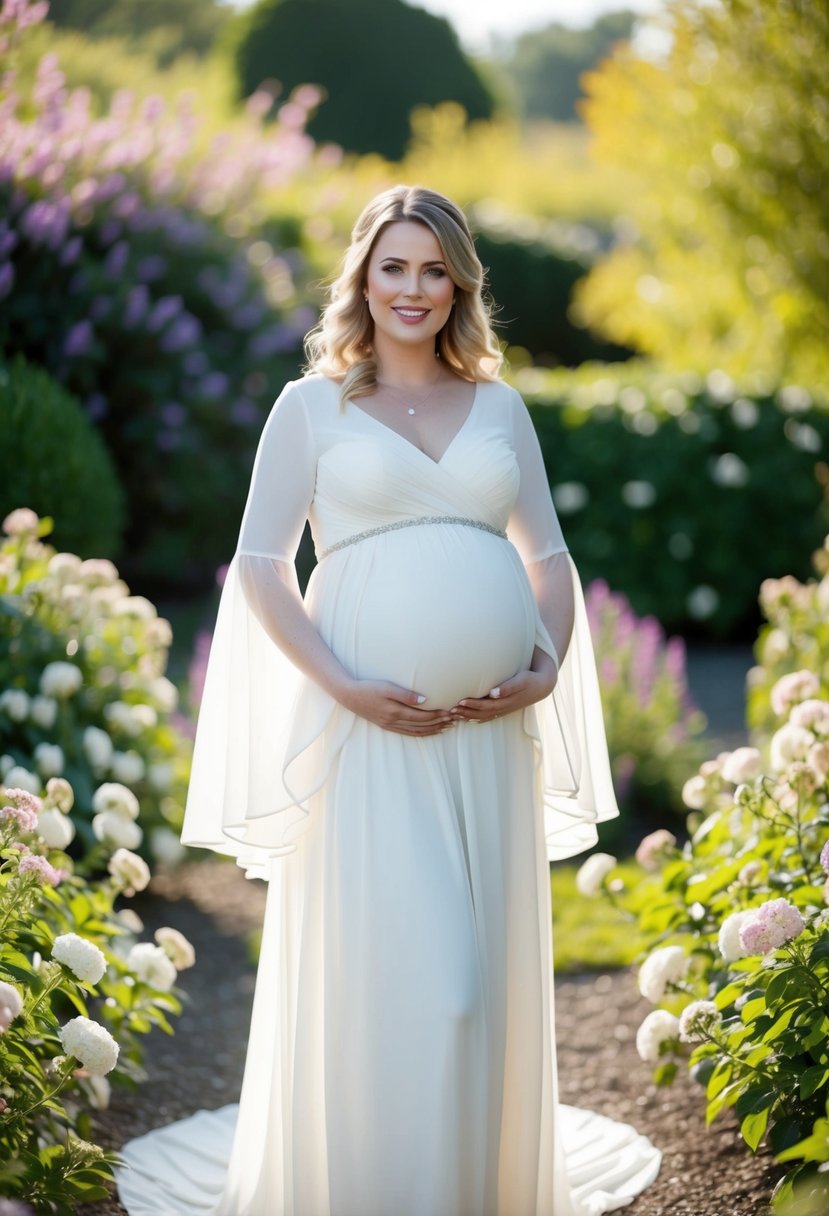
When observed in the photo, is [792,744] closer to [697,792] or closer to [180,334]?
[697,792]

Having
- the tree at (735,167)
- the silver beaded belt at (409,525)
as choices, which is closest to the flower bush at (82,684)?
the silver beaded belt at (409,525)

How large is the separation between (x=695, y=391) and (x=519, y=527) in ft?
21.5

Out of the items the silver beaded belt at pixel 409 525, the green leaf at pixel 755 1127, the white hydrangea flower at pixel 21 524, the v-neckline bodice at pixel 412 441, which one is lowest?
the white hydrangea flower at pixel 21 524

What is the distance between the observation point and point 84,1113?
343cm

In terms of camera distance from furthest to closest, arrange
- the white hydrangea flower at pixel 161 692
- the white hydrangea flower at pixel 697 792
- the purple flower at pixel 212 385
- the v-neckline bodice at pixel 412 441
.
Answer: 1. the purple flower at pixel 212 385
2. the white hydrangea flower at pixel 161 692
3. the white hydrangea flower at pixel 697 792
4. the v-neckline bodice at pixel 412 441

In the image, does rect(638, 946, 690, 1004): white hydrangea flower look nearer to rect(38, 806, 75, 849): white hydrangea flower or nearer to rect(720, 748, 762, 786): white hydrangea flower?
rect(720, 748, 762, 786): white hydrangea flower

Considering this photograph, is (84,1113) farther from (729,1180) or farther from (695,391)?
(695,391)

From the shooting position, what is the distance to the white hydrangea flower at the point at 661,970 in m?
3.40

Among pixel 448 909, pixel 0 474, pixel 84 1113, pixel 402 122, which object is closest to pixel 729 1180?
pixel 448 909

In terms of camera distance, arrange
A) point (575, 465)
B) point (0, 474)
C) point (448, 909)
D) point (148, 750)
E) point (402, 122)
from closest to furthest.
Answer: point (448, 909)
point (148, 750)
point (0, 474)
point (575, 465)
point (402, 122)

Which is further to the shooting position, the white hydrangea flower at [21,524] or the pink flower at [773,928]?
the white hydrangea flower at [21,524]

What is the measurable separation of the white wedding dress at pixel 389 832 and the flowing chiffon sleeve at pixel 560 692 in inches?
1.0

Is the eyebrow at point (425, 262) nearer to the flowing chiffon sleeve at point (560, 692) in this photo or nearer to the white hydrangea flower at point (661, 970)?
the flowing chiffon sleeve at point (560, 692)

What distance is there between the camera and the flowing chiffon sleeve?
10.5 feet
